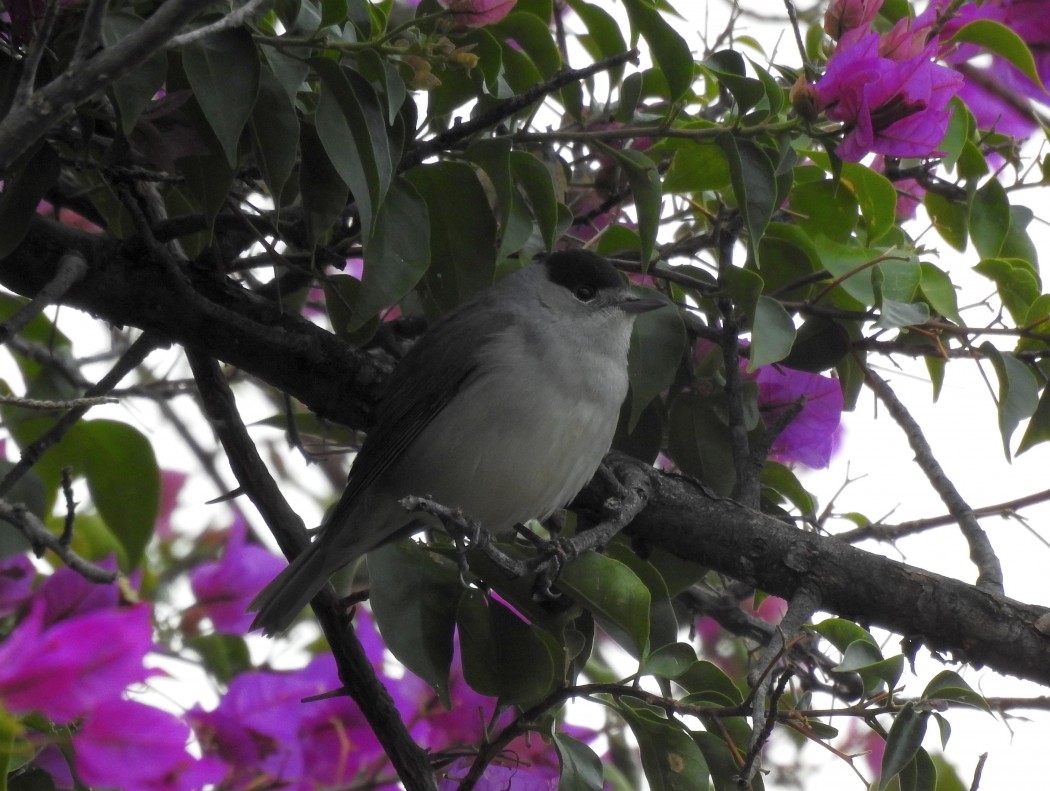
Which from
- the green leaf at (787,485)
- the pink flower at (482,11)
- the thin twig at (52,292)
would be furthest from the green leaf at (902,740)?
the thin twig at (52,292)

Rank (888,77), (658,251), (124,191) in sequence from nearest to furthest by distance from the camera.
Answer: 1. (888,77)
2. (124,191)
3. (658,251)

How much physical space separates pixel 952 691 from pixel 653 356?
980 mm

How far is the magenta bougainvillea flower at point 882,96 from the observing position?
92.4 inches

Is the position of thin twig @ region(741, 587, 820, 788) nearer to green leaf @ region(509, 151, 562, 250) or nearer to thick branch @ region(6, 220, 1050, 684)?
thick branch @ region(6, 220, 1050, 684)

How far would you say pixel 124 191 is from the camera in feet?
8.54

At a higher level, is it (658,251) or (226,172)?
(658,251)

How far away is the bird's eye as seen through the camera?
11.5ft

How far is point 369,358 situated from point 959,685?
1570mm

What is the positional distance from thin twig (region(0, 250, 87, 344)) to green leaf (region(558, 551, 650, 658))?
3.80 ft

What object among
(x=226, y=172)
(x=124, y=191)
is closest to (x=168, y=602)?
(x=124, y=191)

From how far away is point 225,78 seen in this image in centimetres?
202

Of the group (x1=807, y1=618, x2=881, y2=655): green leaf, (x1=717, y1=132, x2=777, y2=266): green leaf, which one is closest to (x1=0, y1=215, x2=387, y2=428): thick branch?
(x1=717, y1=132, x2=777, y2=266): green leaf

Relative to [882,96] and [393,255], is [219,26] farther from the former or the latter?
[882,96]

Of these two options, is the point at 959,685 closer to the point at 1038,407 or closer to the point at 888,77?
the point at 1038,407
